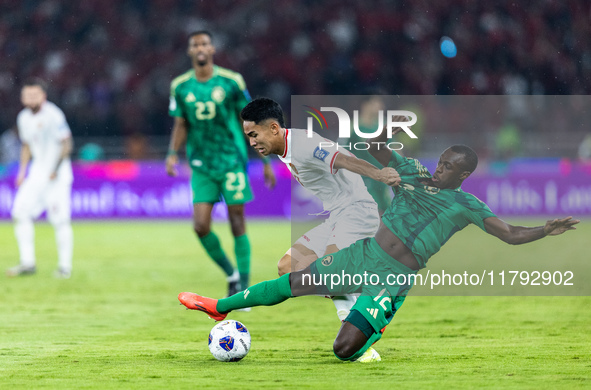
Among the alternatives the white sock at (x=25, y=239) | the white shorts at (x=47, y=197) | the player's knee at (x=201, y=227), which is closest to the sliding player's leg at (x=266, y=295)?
the player's knee at (x=201, y=227)

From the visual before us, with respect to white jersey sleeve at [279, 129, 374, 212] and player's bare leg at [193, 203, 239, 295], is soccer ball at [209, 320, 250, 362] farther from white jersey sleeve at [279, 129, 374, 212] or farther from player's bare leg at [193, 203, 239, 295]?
player's bare leg at [193, 203, 239, 295]

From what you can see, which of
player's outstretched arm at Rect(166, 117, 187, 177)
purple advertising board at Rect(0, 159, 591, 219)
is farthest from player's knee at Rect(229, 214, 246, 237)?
purple advertising board at Rect(0, 159, 591, 219)

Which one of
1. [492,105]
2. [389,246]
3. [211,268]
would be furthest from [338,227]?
[492,105]

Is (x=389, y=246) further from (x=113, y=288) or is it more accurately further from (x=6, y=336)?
(x=113, y=288)

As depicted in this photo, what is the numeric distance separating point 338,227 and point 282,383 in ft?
5.37

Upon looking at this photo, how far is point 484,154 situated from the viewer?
17.0 meters

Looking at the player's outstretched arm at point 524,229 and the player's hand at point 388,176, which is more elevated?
the player's hand at point 388,176

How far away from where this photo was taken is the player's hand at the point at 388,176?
5203mm

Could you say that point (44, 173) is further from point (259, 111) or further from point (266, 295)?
point (266, 295)

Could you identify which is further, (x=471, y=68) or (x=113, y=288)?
(x=471, y=68)

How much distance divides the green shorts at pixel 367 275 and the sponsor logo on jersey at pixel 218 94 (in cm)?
303

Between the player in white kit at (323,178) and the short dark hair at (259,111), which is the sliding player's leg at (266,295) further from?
the short dark hair at (259,111)

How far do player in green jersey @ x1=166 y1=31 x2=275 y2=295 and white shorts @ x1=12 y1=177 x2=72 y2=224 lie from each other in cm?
248

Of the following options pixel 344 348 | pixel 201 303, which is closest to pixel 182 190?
pixel 201 303
